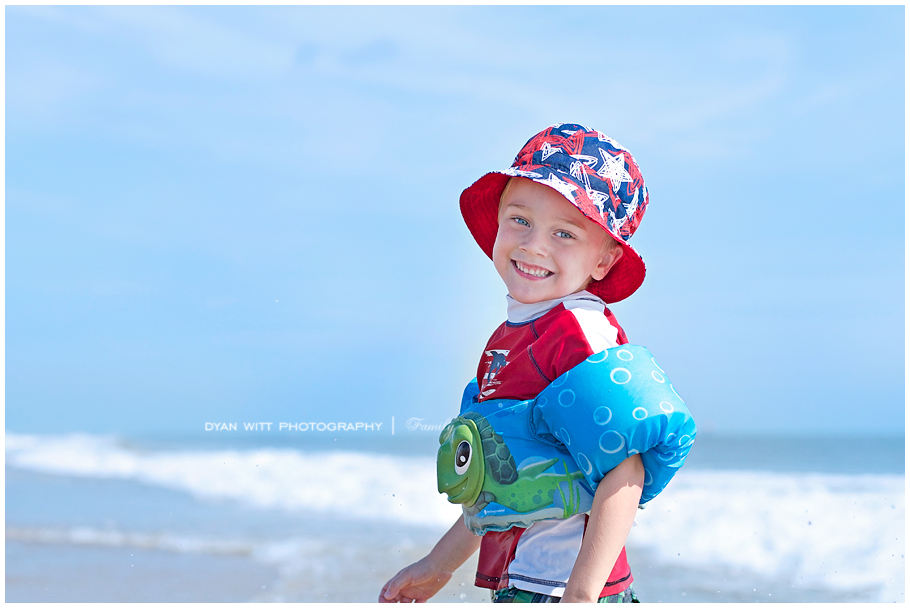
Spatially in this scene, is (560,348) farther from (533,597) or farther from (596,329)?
(533,597)

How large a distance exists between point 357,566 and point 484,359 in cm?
462

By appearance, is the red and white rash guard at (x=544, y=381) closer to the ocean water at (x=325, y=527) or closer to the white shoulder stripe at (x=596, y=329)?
the white shoulder stripe at (x=596, y=329)

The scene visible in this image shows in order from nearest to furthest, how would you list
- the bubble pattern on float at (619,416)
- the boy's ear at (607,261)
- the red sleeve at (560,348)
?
the bubble pattern on float at (619,416) < the red sleeve at (560,348) < the boy's ear at (607,261)

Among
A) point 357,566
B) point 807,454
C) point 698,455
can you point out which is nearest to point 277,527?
point 357,566

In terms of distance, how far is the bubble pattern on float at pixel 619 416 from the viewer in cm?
156

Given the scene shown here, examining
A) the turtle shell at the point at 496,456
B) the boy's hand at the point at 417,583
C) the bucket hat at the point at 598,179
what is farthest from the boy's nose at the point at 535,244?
the boy's hand at the point at 417,583

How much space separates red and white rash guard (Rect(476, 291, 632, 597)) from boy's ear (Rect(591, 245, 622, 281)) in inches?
3.2

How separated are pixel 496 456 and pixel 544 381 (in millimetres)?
197

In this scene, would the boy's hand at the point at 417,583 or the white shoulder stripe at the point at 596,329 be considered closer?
the white shoulder stripe at the point at 596,329

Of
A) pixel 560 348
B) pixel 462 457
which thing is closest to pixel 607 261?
pixel 560 348

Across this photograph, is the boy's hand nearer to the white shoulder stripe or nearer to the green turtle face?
the green turtle face

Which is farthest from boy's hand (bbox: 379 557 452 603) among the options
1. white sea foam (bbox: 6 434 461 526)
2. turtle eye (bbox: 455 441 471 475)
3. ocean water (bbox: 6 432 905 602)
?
white sea foam (bbox: 6 434 461 526)

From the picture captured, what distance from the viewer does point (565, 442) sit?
1625 mm

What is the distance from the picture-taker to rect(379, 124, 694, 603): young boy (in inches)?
62.7
